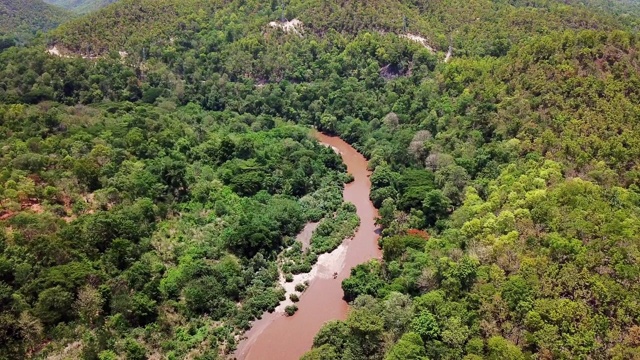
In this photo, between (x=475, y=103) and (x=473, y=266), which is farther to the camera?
(x=475, y=103)

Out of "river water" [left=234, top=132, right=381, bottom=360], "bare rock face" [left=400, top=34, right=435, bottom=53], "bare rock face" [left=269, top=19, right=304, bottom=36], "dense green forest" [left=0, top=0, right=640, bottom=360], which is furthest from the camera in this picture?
"bare rock face" [left=269, top=19, right=304, bottom=36]

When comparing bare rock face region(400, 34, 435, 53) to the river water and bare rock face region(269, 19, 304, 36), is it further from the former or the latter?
the river water

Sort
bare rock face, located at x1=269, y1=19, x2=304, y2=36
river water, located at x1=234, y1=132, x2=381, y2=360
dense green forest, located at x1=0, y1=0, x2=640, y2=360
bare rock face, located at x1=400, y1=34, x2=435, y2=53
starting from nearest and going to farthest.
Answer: dense green forest, located at x1=0, y1=0, x2=640, y2=360
river water, located at x1=234, y1=132, x2=381, y2=360
bare rock face, located at x1=400, y1=34, x2=435, y2=53
bare rock face, located at x1=269, y1=19, x2=304, y2=36

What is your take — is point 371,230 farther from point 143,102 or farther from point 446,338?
point 143,102

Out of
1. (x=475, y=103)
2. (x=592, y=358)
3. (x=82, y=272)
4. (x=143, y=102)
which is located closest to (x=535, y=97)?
(x=475, y=103)

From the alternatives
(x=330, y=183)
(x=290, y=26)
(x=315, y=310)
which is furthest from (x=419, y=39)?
(x=315, y=310)

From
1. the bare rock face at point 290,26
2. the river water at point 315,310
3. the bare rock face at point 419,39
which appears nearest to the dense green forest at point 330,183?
the bare rock face at point 419,39

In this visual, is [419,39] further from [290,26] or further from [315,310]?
[315,310]

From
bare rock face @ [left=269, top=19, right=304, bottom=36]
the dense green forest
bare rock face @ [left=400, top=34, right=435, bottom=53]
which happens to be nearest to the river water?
the dense green forest
